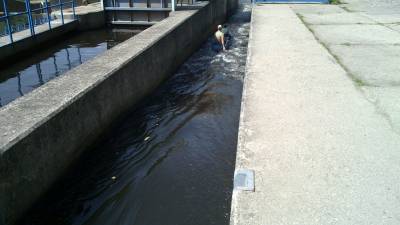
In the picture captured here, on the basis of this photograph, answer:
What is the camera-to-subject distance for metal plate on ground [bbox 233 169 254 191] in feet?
14.1

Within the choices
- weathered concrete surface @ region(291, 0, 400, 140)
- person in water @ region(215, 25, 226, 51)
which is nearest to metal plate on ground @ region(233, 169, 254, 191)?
weathered concrete surface @ region(291, 0, 400, 140)

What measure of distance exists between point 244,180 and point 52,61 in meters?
9.75

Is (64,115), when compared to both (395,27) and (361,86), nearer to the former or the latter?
(361,86)

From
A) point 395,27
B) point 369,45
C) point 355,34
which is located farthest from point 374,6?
point 369,45

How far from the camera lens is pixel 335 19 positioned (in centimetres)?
1650

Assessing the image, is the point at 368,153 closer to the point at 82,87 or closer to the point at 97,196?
the point at 97,196

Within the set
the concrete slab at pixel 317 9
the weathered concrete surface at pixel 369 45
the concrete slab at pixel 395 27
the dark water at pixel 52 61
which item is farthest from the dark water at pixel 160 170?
the concrete slab at pixel 317 9

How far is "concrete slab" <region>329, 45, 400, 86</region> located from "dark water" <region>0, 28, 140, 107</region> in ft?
25.3

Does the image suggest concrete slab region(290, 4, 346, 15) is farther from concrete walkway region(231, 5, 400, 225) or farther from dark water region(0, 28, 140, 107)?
concrete walkway region(231, 5, 400, 225)

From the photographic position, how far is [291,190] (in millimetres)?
4293

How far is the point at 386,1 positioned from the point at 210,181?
68.0 ft

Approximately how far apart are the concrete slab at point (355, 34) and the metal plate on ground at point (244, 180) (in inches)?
330

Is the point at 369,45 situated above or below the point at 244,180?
above

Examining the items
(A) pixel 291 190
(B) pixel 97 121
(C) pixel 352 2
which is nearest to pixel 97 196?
(B) pixel 97 121
